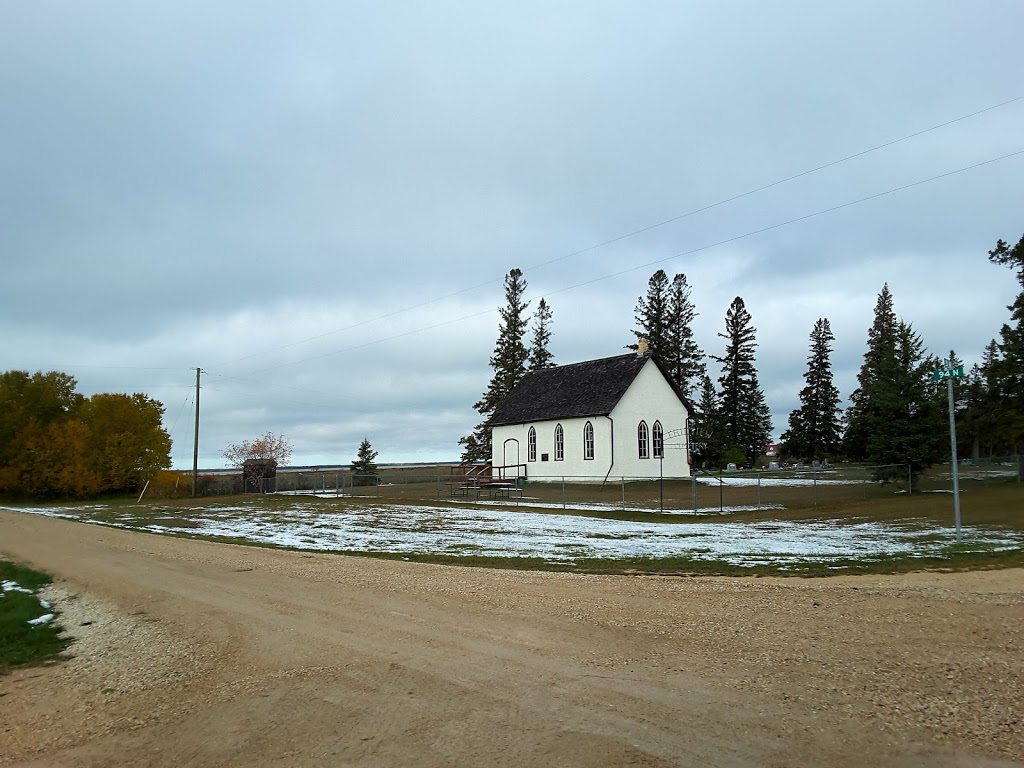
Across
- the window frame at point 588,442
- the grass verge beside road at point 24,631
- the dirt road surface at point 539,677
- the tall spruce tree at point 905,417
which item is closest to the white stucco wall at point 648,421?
the window frame at point 588,442

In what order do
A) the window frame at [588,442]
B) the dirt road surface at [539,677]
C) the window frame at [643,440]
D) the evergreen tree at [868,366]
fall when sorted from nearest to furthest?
the dirt road surface at [539,677] < the window frame at [588,442] < the window frame at [643,440] < the evergreen tree at [868,366]

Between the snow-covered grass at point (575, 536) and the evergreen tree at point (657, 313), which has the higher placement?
the evergreen tree at point (657, 313)

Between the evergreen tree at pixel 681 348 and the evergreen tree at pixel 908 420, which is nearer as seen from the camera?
the evergreen tree at pixel 908 420

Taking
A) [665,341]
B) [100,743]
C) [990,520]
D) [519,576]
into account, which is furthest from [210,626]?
[665,341]

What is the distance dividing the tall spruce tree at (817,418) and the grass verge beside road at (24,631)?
73919 millimetres

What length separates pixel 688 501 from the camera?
34594 millimetres

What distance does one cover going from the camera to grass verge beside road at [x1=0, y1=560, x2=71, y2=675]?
27.7 feet

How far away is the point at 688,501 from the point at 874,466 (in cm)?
810

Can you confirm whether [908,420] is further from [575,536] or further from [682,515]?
[575,536]

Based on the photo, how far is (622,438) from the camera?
4881cm

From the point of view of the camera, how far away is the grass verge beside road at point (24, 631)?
27.7ft

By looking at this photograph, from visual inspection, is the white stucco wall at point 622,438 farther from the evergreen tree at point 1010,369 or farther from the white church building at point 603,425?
the evergreen tree at point 1010,369

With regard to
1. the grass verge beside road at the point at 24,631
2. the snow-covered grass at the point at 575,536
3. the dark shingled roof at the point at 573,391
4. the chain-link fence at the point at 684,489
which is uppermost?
the dark shingled roof at the point at 573,391

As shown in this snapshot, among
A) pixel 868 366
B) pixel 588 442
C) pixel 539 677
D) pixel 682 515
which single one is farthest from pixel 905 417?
Result: pixel 868 366
